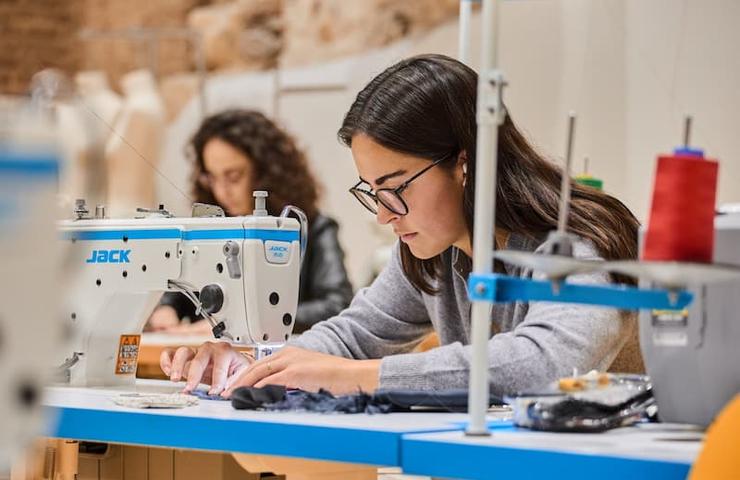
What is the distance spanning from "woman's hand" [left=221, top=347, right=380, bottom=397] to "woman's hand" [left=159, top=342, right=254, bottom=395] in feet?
0.42

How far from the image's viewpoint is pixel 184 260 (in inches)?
96.1

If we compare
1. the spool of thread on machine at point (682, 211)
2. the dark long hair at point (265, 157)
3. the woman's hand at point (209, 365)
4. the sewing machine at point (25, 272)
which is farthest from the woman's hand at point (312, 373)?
the dark long hair at point (265, 157)

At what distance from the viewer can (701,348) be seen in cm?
183

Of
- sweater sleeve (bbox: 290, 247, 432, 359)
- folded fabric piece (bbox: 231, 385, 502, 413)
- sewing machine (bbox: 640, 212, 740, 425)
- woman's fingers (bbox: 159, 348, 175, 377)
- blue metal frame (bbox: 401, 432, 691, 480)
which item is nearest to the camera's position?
blue metal frame (bbox: 401, 432, 691, 480)

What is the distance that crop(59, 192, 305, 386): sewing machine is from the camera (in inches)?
94.5

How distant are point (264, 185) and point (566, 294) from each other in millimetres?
3328

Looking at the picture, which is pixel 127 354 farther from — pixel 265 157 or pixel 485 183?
pixel 265 157

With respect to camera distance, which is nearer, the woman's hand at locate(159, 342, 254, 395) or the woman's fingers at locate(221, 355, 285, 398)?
the woman's fingers at locate(221, 355, 285, 398)

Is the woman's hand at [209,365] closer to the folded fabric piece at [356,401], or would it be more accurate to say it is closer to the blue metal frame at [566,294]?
the folded fabric piece at [356,401]

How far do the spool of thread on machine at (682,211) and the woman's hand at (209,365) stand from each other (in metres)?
0.89

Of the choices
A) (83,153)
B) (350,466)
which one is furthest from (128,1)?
(83,153)

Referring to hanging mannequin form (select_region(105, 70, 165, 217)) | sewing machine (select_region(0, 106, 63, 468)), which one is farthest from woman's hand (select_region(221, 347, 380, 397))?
hanging mannequin form (select_region(105, 70, 165, 217))

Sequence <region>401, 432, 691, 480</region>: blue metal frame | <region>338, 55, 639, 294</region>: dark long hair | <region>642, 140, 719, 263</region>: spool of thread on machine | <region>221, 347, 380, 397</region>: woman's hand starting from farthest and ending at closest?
<region>338, 55, 639, 294</region>: dark long hair
<region>221, 347, 380, 397</region>: woman's hand
<region>642, 140, 719, 263</region>: spool of thread on machine
<region>401, 432, 691, 480</region>: blue metal frame

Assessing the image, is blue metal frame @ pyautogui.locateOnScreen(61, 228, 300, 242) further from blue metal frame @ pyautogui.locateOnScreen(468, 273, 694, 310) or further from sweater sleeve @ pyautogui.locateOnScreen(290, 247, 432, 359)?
blue metal frame @ pyautogui.locateOnScreen(468, 273, 694, 310)
